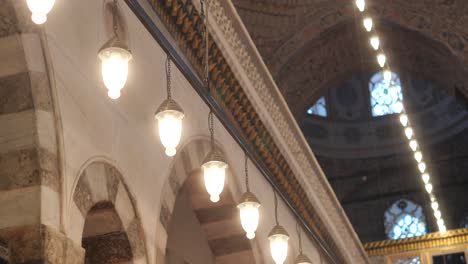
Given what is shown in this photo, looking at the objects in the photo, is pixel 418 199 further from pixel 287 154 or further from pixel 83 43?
pixel 83 43

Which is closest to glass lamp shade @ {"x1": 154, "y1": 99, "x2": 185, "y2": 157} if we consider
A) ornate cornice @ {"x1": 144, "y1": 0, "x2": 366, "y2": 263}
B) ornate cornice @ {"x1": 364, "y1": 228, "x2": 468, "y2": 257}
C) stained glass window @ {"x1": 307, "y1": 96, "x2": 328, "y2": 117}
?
ornate cornice @ {"x1": 144, "y1": 0, "x2": 366, "y2": 263}

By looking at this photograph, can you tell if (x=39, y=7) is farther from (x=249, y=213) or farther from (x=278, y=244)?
(x=278, y=244)

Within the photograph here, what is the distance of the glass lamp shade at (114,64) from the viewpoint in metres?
4.14

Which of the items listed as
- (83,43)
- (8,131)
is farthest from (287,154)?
(8,131)

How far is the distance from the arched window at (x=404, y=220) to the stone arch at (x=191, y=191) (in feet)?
Result: 51.8

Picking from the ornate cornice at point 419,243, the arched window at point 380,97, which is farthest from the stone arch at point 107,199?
the arched window at point 380,97

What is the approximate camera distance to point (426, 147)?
23.1 metres

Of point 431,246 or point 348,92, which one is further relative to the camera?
point 348,92

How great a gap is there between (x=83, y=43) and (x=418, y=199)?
19.4 meters

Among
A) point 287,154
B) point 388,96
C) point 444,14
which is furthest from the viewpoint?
point 388,96

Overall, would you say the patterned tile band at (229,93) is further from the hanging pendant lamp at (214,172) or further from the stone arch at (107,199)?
the stone arch at (107,199)

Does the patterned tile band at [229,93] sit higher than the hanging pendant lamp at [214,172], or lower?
higher

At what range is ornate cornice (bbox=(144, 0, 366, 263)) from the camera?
6820mm

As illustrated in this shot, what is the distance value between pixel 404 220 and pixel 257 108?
15631 mm
